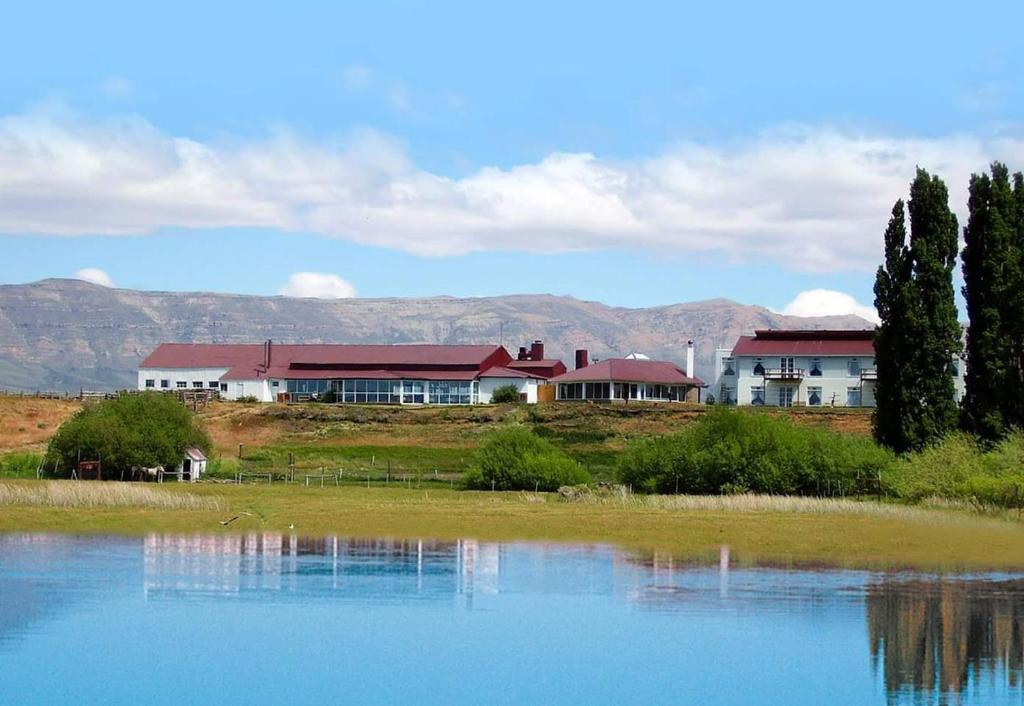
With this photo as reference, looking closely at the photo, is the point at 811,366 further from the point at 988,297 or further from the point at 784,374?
the point at 988,297

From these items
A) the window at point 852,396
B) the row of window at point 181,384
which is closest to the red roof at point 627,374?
the window at point 852,396

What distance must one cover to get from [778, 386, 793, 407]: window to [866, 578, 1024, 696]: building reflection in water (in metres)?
82.4

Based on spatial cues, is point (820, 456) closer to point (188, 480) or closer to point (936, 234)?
point (936, 234)

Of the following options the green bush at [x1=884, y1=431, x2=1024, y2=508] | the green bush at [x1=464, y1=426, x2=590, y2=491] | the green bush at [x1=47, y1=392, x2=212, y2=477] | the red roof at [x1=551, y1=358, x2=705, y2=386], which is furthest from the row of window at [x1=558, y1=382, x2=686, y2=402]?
the green bush at [x1=884, y1=431, x2=1024, y2=508]

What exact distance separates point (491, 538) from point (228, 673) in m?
23.8

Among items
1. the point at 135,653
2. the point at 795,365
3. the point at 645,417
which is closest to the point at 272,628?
the point at 135,653

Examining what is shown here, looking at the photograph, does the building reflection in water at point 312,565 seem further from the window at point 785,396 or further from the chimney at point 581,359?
the chimney at point 581,359

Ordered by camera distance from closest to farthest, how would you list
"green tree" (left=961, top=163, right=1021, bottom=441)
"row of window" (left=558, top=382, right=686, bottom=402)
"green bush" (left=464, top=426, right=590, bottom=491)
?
"green tree" (left=961, top=163, right=1021, bottom=441)
"green bush" (left=464, top=426, right=590, bottom=491)
"row of window" (left=558, top=382, right=686, bottom=402)

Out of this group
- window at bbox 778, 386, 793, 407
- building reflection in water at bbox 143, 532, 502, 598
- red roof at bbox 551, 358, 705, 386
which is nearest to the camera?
building reflection in water at bbox 143, 532, 502, 598

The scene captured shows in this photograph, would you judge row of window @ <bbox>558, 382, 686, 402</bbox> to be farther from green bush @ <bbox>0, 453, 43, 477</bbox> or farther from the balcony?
green bush @ <bbox>0, 453, 43, 477</bbox>

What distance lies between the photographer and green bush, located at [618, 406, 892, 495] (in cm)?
6869

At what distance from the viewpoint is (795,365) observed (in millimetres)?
122250

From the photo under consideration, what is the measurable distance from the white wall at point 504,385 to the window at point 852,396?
79.0 ft

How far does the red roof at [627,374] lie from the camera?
12125 cm
